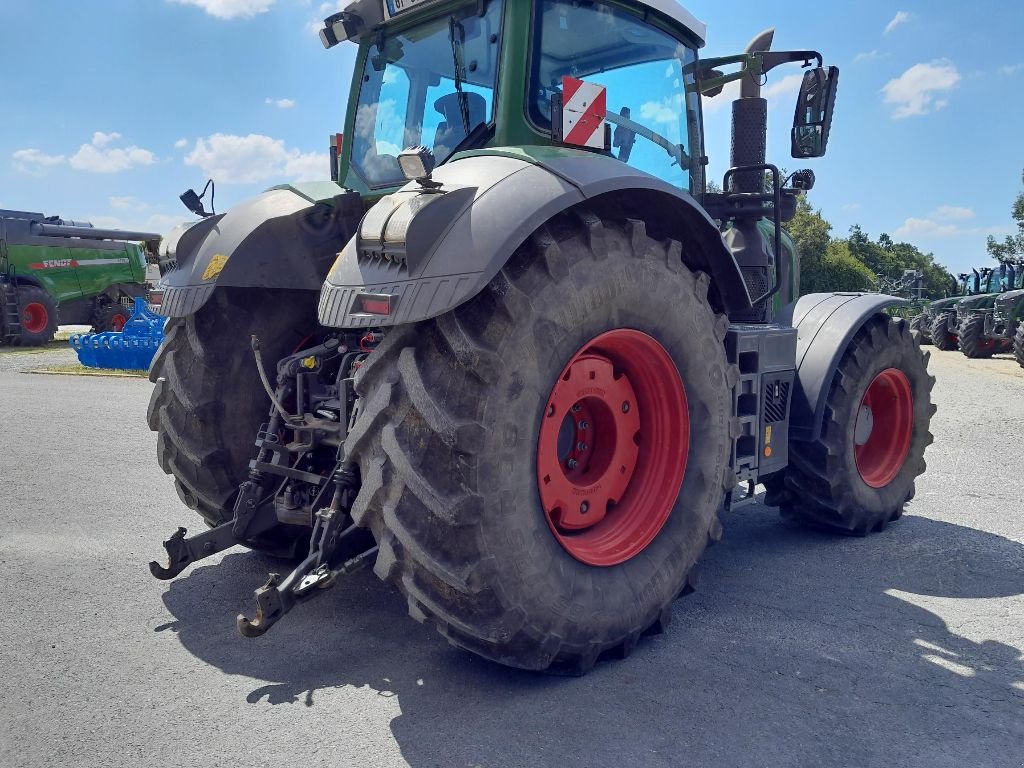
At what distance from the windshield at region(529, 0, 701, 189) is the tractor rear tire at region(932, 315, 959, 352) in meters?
20.3

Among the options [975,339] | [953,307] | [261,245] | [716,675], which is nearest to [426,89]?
[261,245]

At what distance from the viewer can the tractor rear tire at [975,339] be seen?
18.6 meters

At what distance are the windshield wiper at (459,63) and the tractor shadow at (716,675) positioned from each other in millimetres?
2078

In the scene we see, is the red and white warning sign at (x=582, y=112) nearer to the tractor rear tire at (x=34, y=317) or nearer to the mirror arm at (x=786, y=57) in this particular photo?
the mirror arm at (x=786, y=57)

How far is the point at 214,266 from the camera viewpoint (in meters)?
3.28

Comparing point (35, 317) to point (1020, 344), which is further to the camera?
point (35, 317)

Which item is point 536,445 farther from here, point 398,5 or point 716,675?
point 398,5

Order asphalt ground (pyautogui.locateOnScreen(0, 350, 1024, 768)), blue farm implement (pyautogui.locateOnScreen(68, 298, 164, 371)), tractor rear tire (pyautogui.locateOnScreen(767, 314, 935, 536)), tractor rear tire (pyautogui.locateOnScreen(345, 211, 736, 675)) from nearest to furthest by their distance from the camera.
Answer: asphalt ground (pyautogui.locateOnScreen(0, 350, 1024, 768))
tractor rear tire (pyautogui.locateOnScreen(345, 211, 736, 675))
tractor rear tire (pyautogui.locateOnScreen(767, 314, 935, 536))
blue farm implement (pyautogui.locateOnScreen(68, 298, 164, 371))

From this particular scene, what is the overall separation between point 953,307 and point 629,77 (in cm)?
2079

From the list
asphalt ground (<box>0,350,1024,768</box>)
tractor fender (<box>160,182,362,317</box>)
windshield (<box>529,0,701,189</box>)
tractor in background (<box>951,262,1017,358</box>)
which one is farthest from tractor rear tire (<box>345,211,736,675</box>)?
tractor in background (<box>951,262,1017,358</box>)

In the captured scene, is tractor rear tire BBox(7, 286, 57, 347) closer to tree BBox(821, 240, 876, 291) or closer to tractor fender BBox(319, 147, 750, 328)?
tractor fender BBox(319, 147, 750, 328)

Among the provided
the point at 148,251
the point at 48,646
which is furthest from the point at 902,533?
the point at 148,251

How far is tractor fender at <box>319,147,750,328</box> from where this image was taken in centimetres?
232

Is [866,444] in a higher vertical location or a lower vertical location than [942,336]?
lower
